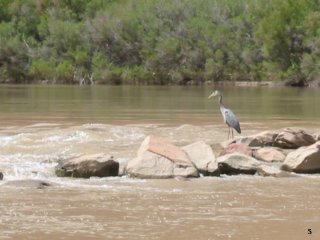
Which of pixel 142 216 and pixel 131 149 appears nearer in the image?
pixel 142 216

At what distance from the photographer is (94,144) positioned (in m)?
17.5

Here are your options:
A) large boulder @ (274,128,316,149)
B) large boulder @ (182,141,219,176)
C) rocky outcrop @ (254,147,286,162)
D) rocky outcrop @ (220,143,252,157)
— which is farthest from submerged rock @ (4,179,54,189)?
large boulder @ (274,128,316,149)

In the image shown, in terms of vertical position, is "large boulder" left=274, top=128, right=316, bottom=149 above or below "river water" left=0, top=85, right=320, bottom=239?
above

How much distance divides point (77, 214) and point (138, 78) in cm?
6607

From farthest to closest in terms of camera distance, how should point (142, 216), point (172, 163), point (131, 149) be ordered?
point (131, 149) < point (172, 163) < point (142, 216)

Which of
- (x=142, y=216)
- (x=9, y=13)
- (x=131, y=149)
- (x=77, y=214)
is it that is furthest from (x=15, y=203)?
(x=9, y=13)

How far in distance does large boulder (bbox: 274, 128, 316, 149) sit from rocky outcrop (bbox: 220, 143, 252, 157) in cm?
147

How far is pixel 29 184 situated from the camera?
12.1 metres

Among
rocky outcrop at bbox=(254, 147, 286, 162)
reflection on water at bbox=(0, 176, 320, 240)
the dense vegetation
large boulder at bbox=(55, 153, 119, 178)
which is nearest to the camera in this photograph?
reflection on water at bbox=(0, 176, 320, 240)

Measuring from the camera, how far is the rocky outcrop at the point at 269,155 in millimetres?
15000

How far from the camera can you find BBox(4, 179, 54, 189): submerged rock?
1203 cm

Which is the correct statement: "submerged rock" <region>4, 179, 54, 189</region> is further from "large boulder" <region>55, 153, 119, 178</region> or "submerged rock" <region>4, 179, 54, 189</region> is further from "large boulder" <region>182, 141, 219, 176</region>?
"large boulder" <region>182, 141, 219, 176</region>

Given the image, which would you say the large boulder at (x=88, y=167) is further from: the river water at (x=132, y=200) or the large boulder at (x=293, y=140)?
the large boulder at (x=293, y=140)

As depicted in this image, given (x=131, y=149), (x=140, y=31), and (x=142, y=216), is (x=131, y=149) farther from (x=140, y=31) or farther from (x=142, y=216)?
(x=140, y=31)
